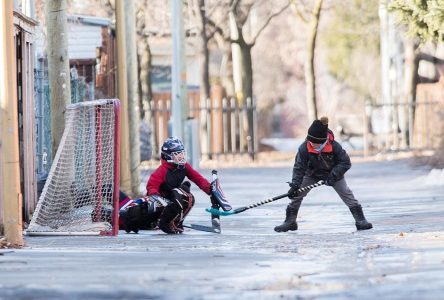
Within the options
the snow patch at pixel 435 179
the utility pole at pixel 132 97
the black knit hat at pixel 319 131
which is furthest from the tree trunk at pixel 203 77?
the black knit hat at pixel 319 131

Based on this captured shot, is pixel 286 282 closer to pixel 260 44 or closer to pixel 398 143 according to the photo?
pixel 398 143

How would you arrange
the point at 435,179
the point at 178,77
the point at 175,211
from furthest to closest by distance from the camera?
1. the point at 178,77
2. the point at 435,179
3. the point at 175,211

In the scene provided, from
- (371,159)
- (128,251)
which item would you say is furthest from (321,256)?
(371,159)

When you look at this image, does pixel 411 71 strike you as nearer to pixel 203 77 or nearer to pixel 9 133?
pixel 203 77

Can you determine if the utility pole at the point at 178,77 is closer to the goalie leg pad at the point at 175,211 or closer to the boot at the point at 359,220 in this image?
the goalie leg pad at the point at 175,211

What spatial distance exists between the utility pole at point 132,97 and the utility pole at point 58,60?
4.80m

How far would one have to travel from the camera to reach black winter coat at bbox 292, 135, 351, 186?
16.6 metres

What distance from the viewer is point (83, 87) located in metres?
24.8

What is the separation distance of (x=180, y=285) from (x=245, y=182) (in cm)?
1986

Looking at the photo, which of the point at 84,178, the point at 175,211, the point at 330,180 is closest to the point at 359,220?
the point at 330,180

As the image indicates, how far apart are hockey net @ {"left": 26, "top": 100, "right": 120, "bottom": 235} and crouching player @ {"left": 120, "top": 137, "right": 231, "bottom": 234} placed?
1.13 feet

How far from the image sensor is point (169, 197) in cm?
1680

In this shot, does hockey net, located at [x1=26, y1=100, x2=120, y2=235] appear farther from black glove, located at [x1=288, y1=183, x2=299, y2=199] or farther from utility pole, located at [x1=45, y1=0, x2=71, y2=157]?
black glove, located at [x1=288, y1=183, x2=299, y2=199]

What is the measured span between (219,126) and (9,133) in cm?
3369
